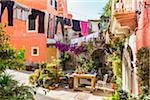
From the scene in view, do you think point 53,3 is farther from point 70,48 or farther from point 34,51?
point 34,51

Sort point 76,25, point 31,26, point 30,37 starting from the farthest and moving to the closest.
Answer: point 30,37
point 31,26
point 76,25

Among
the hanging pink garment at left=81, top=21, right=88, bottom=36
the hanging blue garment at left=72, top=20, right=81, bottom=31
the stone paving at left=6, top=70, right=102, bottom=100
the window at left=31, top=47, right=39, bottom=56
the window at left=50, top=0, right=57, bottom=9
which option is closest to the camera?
the stone paving at left=6, top=70, right=102, bottom=100

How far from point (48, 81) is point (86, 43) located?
8732 millimetres

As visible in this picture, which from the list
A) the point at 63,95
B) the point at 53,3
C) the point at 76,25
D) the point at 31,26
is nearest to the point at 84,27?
the point at 76,25

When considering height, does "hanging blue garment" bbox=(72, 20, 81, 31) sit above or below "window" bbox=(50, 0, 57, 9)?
below

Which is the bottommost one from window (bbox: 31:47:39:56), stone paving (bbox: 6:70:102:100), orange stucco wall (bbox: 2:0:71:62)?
stone paving (bbox: 6:70:102:100)

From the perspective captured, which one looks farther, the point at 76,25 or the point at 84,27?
the point at 84,27

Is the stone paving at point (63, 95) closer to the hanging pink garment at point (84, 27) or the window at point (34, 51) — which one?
the hanging pink garment at point (84, 27)

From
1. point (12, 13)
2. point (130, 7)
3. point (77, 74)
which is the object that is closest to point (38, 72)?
point (77, 74)

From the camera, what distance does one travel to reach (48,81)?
1859cm

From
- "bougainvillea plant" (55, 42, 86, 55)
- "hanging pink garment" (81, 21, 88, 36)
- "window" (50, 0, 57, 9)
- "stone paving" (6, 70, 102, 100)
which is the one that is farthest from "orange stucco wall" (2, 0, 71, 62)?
"stone paving" (6, 70, 102, 100)

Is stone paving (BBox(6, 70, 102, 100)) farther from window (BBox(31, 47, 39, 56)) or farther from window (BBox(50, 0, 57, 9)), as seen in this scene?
window (BBox(50, 0, 57, 9))

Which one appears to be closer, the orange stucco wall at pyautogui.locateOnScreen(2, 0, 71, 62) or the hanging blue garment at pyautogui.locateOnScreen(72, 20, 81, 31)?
the hanging blue garment at pyautogui.locateOnScreen(72, 20, 81, 31)

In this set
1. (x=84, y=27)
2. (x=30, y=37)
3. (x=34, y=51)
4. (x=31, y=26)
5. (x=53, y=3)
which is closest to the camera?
(x=84, y=27)
